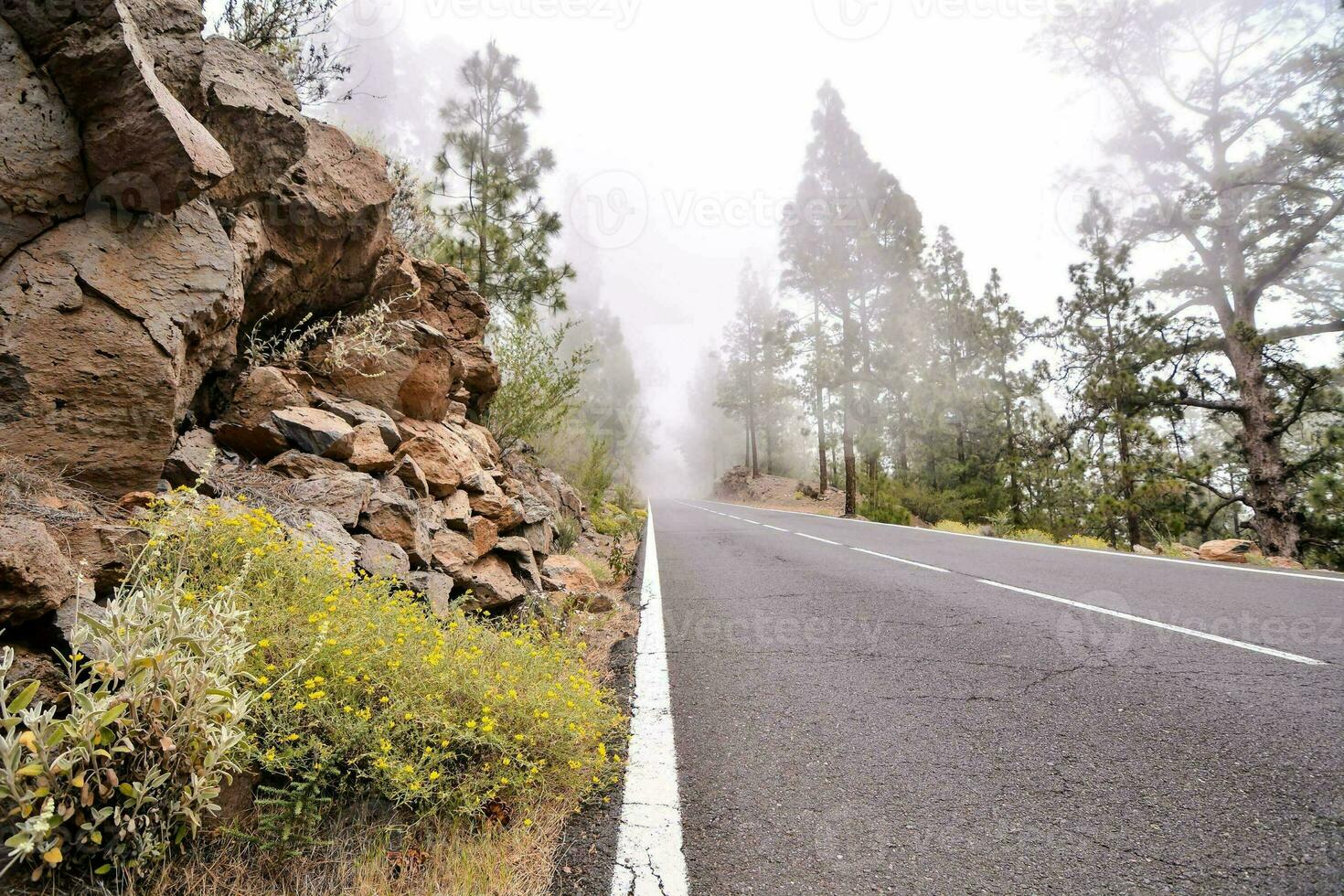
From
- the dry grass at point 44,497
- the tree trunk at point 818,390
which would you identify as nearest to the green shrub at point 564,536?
the dry grass at point 44,497

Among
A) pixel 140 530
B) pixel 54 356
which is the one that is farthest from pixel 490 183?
pixel 140 530

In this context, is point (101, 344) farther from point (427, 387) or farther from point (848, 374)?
point (848, 374)

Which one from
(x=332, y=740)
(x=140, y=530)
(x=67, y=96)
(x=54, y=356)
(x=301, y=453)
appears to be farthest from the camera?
(x=301, y=453)

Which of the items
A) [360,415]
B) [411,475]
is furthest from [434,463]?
[360,415]

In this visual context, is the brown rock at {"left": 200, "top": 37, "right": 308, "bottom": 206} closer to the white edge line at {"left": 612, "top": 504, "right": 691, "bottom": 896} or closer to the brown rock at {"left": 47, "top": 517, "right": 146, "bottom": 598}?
the brown rock at {"left": 47, "top": 517, "right": 146, "bottom": 598}

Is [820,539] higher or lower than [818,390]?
lower

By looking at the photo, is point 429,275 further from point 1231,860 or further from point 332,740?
point 1231,860

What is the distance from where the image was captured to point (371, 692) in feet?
7.14

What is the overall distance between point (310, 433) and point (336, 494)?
73 centimetres

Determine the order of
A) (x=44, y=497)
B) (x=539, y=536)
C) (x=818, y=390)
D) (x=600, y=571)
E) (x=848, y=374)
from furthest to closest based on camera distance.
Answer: (x=818, y=390) → (x=848, y=374) → (x=600, y=571) → (x=539, y=536) → (x=44, y=497)

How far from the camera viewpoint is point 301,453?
4.12m

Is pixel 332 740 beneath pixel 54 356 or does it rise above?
beneath

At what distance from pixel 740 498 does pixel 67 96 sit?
118 ft

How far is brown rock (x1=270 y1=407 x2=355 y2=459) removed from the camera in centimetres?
418
